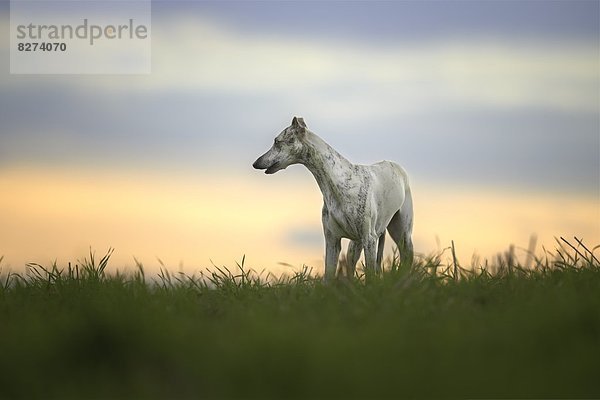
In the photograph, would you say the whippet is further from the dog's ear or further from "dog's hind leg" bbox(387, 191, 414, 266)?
"dog's hind leg" bbox(387, 191, 414, 266)

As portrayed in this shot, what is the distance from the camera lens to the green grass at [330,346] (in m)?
4.53

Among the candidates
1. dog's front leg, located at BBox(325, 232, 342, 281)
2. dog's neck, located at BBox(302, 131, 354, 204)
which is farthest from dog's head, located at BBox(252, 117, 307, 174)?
dog's front leg, located at BBox(325, 232, 342, 281)

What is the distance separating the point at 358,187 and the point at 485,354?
5664mm

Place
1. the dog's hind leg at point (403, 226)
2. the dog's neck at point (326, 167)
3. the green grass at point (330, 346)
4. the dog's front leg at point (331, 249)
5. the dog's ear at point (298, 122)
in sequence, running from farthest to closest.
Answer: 1. the dog's hind leg at point (403, 226)
2. the dog's front leg at point (331, 249)
3. the dog's neck at point (326, 167)
4. the dog's ear at point (298, 122)
5. the green grass at point (330, 346)

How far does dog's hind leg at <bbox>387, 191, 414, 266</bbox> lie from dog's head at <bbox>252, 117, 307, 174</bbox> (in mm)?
2353

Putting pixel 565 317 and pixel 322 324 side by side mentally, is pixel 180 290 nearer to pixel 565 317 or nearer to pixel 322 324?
pixel 322 324

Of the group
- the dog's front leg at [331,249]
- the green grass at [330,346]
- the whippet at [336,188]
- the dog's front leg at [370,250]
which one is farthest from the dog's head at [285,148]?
the green grass at [330,346]

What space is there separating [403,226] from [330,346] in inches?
291

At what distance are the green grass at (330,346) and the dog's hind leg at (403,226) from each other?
4.50m

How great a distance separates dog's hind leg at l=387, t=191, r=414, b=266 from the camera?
39.7 feet

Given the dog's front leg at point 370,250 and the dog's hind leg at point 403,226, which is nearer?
the dog's front leg at point 370,250


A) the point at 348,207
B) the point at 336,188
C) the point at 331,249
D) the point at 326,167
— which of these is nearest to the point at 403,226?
the point at 331,249

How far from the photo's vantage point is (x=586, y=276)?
26.1 ft

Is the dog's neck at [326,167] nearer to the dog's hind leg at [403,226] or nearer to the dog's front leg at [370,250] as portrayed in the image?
the dog's front leg at [370,250]
